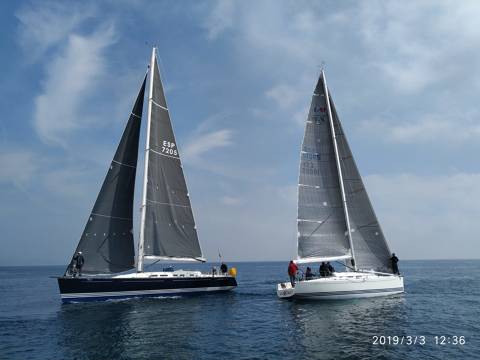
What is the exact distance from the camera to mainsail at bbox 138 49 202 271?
29.8 metres

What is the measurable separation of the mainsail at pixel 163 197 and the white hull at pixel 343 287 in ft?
32.9

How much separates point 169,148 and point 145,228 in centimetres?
704

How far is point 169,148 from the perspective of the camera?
1250 inches

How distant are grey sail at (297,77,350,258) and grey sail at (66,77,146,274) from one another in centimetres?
1345

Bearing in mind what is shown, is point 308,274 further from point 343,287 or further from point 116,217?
point 116,217

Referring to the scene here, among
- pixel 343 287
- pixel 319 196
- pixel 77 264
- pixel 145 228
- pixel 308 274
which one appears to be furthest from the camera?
pixel 145 228

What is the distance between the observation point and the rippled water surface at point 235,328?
14.6 m

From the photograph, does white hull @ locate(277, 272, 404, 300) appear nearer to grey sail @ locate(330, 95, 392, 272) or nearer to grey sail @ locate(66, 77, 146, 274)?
grey sail @ locate(330, 95, 392, 272)

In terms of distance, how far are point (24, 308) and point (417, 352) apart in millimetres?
26125

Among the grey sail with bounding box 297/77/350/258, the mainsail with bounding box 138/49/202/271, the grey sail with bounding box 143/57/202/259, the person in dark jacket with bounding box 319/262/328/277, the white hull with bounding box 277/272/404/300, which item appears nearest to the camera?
the white hull with bounding box 277/272/404/300

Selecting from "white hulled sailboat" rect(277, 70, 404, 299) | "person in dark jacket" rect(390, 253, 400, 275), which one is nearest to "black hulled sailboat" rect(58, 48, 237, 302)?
"white hulled sailboat" rect(277, 70, 404, 299)

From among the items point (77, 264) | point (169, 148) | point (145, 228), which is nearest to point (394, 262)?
point (145, 228)

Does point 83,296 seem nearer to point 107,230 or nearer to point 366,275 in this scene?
point 107,230

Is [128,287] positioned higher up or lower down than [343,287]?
higher up
